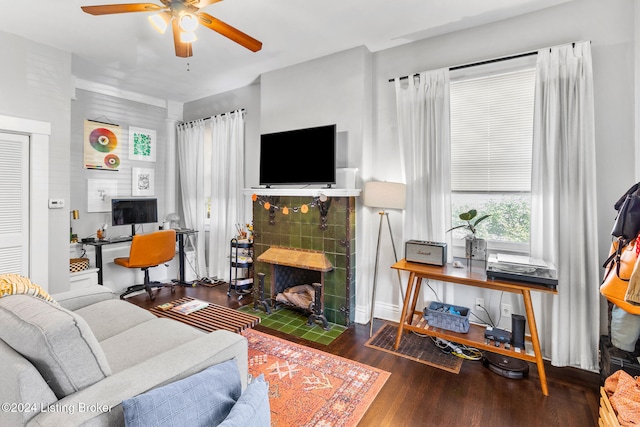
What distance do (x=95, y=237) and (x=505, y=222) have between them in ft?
16.0

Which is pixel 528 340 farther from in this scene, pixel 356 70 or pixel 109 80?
pixel 109 80

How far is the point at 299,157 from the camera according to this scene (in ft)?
11.0

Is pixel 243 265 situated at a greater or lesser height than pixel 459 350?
greater

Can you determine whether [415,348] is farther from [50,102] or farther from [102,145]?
[102,145]

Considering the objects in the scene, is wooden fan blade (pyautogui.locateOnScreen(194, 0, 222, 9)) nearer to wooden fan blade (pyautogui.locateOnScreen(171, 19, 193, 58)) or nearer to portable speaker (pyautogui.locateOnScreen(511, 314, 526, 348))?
wooden fan blade (pyautogui.locateOnScreen(171, 19, 193, 58))

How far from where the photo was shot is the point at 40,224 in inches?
123

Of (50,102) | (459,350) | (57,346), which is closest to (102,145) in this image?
(50,102)

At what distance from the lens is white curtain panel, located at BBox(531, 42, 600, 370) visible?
2.29 meters

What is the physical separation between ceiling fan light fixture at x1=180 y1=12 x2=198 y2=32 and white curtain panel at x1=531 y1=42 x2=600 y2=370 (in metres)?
2.56

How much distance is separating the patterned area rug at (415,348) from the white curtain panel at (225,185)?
8.18 feet

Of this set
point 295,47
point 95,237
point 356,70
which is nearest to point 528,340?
point 356,70

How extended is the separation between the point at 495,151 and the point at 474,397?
1.97 meters

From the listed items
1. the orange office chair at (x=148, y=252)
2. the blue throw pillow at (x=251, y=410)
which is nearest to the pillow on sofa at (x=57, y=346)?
the blue throw pillow at (x=251, y=410)

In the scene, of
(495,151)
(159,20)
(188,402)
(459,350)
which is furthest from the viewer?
(495,151)
